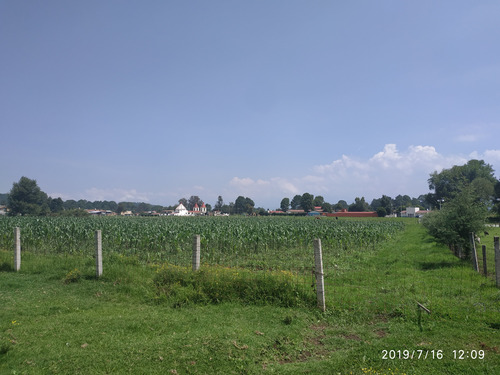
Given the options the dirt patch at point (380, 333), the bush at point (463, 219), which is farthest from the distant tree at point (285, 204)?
the dirt patch at point (380, 333)

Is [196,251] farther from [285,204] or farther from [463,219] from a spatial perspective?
[285,204]

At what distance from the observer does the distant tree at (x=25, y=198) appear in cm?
9838

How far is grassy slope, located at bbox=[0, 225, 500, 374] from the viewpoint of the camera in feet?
16.1

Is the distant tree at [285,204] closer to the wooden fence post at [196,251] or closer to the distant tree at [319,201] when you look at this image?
the distant tree at [319,201]

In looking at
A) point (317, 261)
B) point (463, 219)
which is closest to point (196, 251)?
point (317, 261)

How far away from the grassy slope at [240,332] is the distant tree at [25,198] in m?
109

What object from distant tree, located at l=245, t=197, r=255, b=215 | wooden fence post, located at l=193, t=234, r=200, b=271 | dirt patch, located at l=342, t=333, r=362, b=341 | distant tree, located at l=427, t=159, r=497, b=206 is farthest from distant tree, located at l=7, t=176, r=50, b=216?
distant tree, located at l=427, t=159, r=497, b=206

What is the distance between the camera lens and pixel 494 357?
5020 millimetres

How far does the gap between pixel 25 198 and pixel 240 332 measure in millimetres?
121570

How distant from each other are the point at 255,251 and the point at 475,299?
48.0 ft

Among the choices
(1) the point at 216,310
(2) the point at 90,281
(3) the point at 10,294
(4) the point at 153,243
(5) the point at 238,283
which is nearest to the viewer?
(1) the point at 216,310

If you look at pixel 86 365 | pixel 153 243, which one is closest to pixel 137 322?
pixel 86 365

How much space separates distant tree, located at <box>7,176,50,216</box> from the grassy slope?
109 metres

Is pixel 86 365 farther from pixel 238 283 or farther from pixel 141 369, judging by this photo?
pixel 238 283
